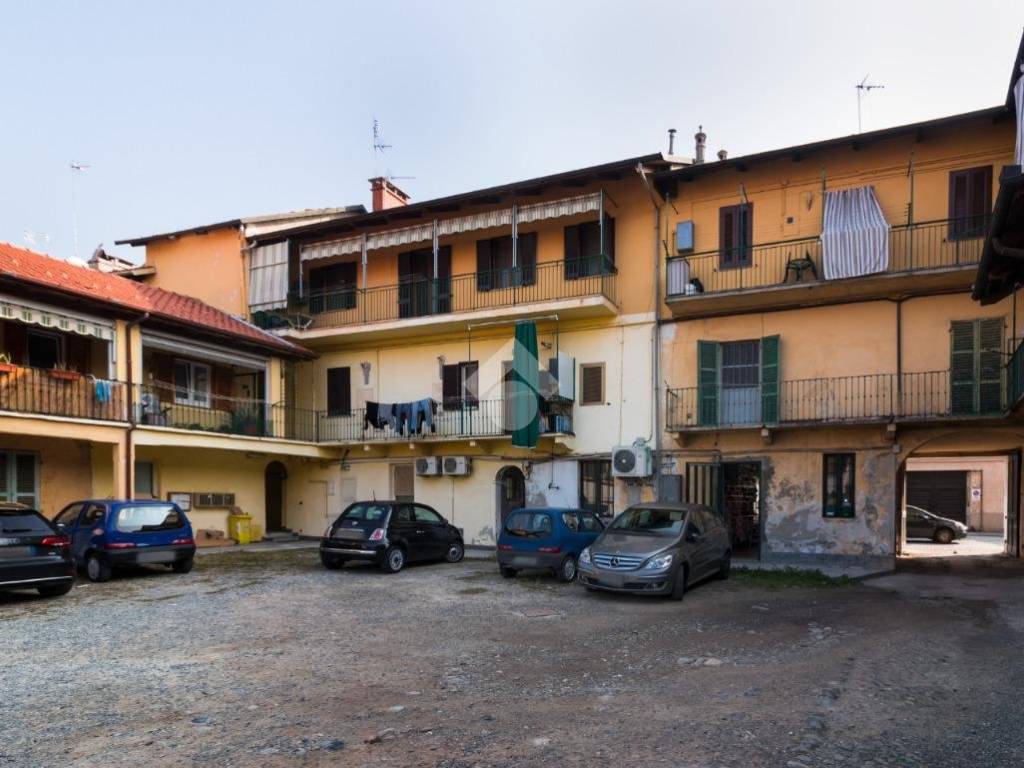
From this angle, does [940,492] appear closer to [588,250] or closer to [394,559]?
[588,250]

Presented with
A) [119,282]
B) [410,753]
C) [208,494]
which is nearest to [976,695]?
[410,753]

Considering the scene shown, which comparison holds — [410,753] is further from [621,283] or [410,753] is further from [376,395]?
[376,395]

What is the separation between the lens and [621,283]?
19.3 meters

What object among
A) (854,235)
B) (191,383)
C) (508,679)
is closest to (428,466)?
(191,383)

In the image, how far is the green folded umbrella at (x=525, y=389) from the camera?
61.2ft

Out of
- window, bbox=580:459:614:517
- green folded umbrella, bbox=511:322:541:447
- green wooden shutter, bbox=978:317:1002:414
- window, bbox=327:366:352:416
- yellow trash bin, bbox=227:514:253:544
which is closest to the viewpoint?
green wooden shutter, bbox=978:317:1002:414

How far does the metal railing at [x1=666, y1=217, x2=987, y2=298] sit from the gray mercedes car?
21.4 ft

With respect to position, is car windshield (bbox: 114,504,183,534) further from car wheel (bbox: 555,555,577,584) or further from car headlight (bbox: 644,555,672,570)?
car headlight (bbox: 644,555,672,570)

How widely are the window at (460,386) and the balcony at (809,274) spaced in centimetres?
596

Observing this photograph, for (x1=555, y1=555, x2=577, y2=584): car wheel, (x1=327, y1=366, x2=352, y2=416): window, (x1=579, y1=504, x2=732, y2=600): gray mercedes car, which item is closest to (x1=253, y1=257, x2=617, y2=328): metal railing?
(x1=327, y1=366, x2=352, y2=416): window

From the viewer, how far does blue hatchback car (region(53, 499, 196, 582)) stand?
13.0 meters

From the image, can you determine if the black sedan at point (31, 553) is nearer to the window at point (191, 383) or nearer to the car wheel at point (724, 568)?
the window at point (191, 383)

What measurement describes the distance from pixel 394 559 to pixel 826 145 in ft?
42.9

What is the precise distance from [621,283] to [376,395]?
8.29m
